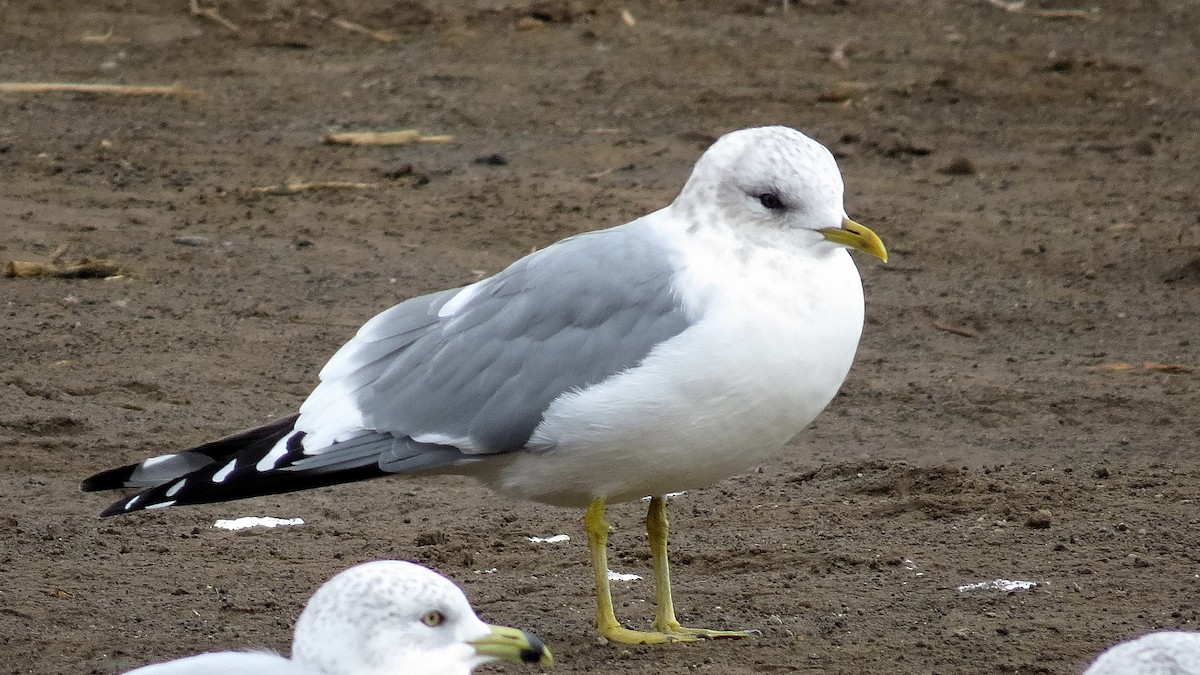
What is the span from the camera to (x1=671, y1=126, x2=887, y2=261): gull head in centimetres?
467

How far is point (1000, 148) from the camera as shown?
11336mm

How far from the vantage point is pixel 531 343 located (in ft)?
15.8

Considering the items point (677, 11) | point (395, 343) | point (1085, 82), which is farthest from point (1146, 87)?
point (395, 343)

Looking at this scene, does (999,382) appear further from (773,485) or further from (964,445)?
(773,485)

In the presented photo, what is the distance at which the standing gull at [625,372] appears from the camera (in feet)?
14.9

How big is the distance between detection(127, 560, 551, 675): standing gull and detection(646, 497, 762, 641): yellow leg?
57.7 inches

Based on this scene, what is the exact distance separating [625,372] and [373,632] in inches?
55.1

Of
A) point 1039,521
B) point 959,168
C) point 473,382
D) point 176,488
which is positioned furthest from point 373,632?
point 959,168

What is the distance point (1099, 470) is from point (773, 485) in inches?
44.0

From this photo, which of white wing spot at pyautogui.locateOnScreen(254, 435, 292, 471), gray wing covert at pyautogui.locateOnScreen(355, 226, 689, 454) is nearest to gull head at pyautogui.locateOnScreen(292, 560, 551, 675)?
gray wing covert at pyautogui.locateOnScreen(355, 226, 689, 454)

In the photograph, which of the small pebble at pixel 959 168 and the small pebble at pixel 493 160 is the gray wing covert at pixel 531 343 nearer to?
the small pebble at pixel 493 160

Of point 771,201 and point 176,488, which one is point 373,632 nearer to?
point 176,488

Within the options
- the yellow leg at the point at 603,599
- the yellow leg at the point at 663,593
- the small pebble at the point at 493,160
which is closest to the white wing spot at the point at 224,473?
the yellow leg at the point at 603,599

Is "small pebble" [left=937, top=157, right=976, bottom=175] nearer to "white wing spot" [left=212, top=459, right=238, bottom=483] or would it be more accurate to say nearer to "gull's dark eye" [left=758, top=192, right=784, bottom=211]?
"gull's dark eye" [left=758, top=192, right=784, bottom=211]
